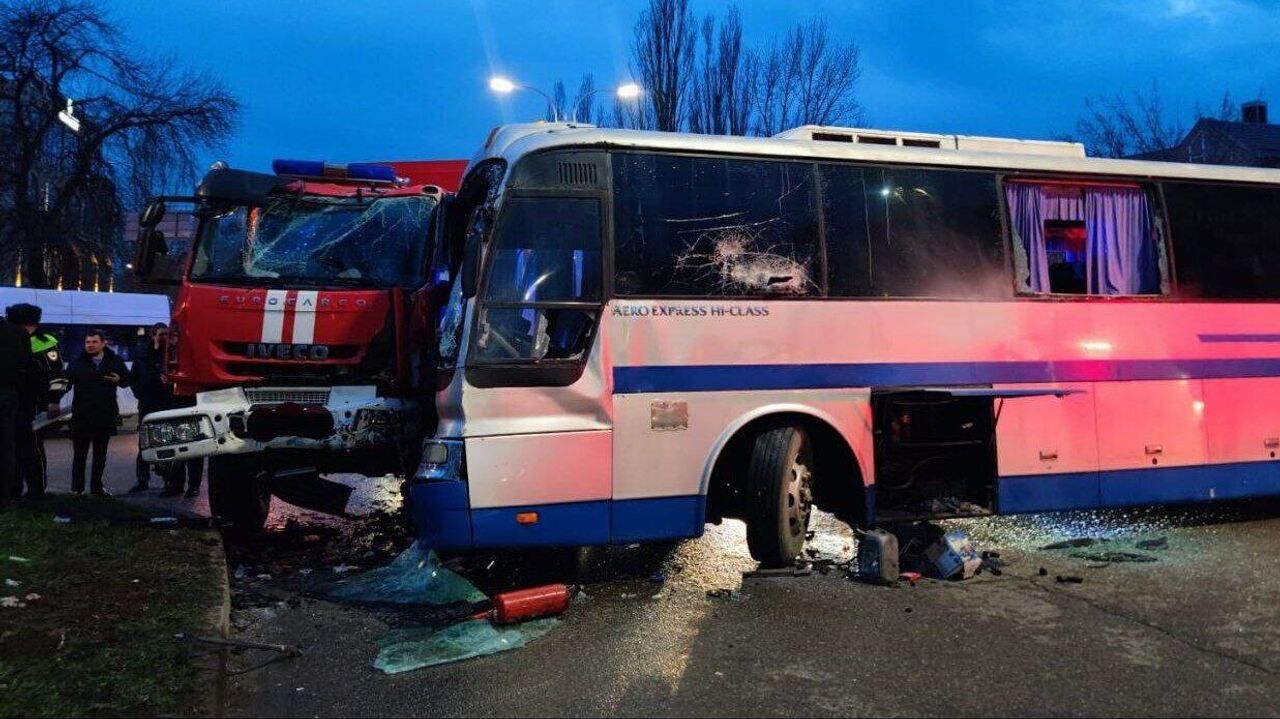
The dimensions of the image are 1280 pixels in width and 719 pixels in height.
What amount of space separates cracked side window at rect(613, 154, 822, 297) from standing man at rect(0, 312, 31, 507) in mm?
6103

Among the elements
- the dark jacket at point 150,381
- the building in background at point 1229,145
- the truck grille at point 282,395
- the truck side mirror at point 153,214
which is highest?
the building in background at point 1229,145

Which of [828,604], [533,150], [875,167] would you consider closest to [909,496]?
[828,604]

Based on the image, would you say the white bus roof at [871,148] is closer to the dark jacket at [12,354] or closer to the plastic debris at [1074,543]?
the plastic debris at [1074,543]

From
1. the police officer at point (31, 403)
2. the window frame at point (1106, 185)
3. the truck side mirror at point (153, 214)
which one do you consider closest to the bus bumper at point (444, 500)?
the truck side mirror at point (153, 214)

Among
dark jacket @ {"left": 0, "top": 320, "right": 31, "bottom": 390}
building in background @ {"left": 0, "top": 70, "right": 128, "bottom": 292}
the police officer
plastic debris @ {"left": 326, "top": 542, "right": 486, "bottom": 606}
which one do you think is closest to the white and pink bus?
plastic debris @ {"left": 326, "top": 542, "right": 486, "bottom": 606}

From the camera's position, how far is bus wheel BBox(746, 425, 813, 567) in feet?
20.2

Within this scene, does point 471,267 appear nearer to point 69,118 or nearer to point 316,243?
point 316,243

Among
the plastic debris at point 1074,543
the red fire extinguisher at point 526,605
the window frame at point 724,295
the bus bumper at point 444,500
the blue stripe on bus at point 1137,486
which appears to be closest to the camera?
the red fire extinguisher at point 526,605

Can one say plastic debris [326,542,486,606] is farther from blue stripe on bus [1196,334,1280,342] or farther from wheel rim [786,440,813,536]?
blue stripe on bus [1196,334,1280,342]

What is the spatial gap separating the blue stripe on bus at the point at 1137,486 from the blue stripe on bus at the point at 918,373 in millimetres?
766

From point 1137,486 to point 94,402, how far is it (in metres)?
10.1

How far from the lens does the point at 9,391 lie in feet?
27.2

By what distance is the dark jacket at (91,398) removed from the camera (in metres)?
→ 9.52

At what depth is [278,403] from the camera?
7.00 metres
